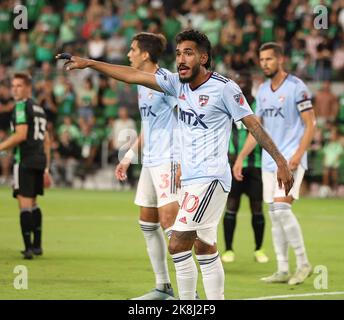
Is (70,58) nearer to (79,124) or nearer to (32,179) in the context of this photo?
(32,179)

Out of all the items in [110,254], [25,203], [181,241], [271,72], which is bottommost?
[110,254]

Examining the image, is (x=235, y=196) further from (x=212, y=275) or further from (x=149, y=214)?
(x=212, y=275)

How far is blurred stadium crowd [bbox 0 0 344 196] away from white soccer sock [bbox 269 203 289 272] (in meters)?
12.7

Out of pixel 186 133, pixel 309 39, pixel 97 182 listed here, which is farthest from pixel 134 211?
pixel 186 133

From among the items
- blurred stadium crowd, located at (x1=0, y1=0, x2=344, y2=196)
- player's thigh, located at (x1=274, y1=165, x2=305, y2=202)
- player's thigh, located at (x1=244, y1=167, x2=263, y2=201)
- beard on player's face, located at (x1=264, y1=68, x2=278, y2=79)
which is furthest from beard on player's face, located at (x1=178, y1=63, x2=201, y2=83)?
blurred stadium crowd, located at (x1=0, y1=0, x2=344, y2=196)

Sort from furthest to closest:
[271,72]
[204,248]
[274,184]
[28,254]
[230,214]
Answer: [230,214] → [28,254] → [271,72] → [274,184] → [204,248]

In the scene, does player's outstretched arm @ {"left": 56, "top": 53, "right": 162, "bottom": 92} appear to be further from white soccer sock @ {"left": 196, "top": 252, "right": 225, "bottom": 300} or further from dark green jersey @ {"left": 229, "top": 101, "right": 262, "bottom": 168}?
dark green jersey @ {"left": 229, "top": 101, "right": 262, "bottom": 168}

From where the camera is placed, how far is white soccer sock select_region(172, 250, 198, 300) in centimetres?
843

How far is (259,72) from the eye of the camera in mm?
25641

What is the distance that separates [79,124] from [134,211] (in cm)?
738

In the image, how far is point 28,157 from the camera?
1327 centimetres

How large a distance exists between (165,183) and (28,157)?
380 cm

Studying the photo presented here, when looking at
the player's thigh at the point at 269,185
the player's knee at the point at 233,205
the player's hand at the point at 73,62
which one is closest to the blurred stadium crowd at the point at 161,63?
the player's knee at the point at 233,205

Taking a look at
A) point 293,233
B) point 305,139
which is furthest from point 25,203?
point 305,139
